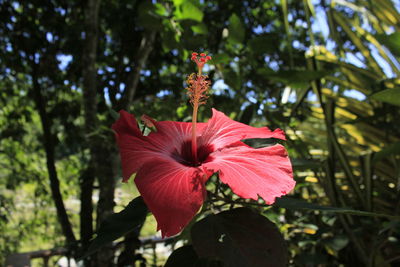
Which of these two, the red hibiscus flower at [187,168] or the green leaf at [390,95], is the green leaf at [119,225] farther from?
the green leaf at [390,95]

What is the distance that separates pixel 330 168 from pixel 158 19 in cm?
67

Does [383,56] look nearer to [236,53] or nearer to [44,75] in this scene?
[236,53]

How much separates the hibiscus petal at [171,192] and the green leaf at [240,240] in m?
0.09

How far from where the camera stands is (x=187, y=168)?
40cm

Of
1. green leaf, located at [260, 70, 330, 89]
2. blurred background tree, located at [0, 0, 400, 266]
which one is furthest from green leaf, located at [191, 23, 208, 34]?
green leaf, located at [260, 70, 330, 89]

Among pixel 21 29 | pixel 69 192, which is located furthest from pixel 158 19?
pixel 69 192

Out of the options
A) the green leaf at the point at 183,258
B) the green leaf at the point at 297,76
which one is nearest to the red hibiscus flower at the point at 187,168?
the green leaf at the point at 183,258

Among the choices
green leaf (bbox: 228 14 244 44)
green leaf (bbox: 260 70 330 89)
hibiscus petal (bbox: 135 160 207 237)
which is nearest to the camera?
hibiscus petal (bbox: 135 160 207 237)

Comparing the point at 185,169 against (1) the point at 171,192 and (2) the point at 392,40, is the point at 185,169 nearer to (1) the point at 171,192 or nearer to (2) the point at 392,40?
(1) the point at 171,192

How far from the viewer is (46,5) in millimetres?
1927

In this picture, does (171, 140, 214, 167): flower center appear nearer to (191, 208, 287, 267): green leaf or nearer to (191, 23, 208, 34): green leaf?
(191, 208, 287, 267): green leaf

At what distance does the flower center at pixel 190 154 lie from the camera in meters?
0.48

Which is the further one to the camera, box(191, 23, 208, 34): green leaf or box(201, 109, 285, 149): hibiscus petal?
box(191, 23, 208, 34): green leaf

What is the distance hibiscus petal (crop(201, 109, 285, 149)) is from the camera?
49 cm
